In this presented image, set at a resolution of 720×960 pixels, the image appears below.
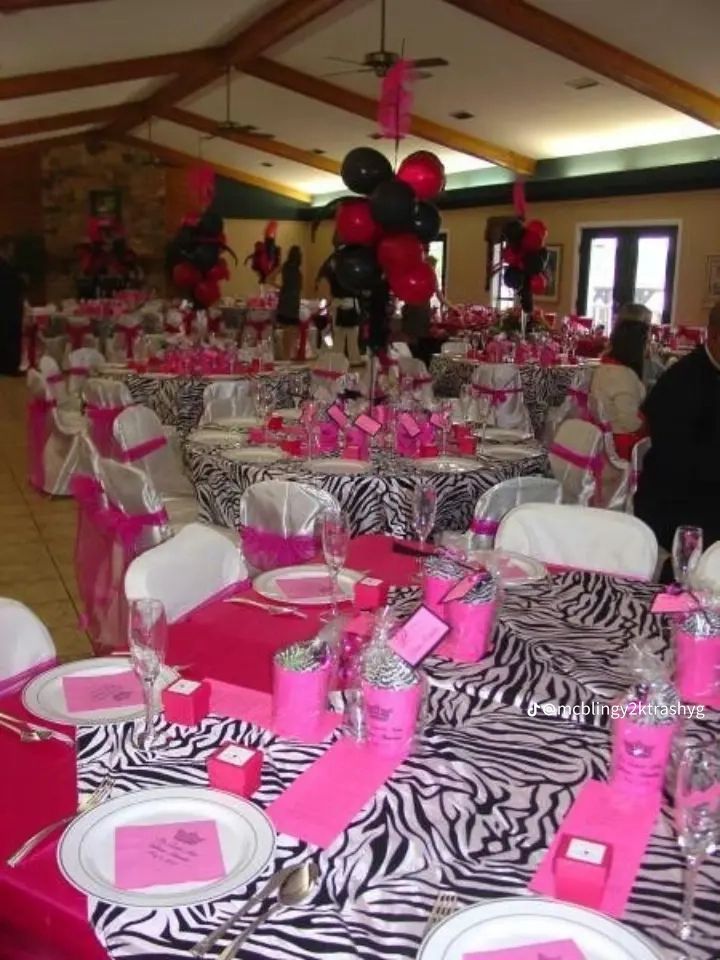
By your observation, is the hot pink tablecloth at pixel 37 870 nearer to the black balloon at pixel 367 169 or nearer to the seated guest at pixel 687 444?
the seated guest at pixel 687 444

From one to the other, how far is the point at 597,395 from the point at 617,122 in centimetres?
735

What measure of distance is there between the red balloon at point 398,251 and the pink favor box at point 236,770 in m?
3.52

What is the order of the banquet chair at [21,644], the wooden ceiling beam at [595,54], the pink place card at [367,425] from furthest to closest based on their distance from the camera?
the wooden ceiling beam at [595,54] → the pink place card at [367,425] → the banquet chair at [21,644]

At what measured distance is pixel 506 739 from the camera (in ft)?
5.41

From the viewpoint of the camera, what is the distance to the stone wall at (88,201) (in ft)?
60.6

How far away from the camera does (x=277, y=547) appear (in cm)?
333

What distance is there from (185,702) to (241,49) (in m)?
11.3

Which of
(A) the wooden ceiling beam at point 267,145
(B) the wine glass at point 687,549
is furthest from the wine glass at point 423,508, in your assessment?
(A) the wooden ceiling beam at point 267,145

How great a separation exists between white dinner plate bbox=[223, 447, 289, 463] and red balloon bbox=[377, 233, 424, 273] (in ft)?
4.04

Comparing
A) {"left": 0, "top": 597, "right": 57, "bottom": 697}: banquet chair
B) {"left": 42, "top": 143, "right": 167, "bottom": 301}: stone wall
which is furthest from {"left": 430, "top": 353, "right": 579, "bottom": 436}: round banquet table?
{"left": 42, "top": 143, "right": 167, "bottom": 301}: stone wall

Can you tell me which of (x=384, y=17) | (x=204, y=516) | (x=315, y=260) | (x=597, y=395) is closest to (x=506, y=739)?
(x=204, y=516)

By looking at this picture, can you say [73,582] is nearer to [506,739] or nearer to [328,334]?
[506,739]

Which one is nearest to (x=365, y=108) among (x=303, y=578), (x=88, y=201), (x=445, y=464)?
(x=88, y=201)

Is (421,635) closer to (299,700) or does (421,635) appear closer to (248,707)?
(299,700)
